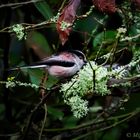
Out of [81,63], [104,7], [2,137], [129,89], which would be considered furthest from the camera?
[2,137]

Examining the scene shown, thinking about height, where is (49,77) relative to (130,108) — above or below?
above

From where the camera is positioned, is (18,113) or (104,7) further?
(18,113)

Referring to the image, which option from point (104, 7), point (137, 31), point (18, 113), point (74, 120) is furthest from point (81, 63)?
point (18, 113)

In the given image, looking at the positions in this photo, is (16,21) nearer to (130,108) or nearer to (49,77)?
(49,77)

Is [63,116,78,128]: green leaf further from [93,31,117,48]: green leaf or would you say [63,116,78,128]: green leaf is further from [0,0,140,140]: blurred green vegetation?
[93,31,117,48]: green leaf

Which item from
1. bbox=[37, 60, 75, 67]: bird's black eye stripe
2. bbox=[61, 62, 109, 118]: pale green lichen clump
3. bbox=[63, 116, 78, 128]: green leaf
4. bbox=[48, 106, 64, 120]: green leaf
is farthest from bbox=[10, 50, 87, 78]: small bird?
bbox=[63, 116, 78, 128]: green leaf

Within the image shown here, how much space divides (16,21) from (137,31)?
0.72 metres

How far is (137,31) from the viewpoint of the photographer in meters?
2.22

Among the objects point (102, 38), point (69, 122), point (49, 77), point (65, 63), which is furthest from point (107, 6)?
point (69, 122)

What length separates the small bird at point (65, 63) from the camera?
1912 mm

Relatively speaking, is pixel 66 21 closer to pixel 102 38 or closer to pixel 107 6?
pixel 107 6

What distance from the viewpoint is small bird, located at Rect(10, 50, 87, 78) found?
191cm

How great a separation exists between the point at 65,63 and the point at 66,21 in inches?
11.2

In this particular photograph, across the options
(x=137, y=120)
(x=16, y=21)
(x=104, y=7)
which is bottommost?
(x=137, y=120)
